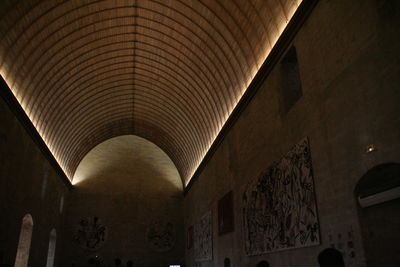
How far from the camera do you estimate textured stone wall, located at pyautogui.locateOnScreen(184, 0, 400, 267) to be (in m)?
6.27

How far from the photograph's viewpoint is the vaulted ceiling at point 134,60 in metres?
12.8

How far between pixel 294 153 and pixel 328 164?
1.73m

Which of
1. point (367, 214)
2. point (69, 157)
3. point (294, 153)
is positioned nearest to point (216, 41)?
point (294, 153)

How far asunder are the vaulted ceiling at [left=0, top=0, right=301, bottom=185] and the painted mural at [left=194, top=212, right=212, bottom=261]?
3.79m

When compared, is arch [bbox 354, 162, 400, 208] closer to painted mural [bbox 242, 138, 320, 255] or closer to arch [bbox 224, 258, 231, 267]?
painted mural [bbox 242, 138, 320, 255]

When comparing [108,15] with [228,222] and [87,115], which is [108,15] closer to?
[87,115]

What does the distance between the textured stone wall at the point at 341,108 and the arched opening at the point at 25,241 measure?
11.1 m

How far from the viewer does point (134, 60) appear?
19.3 m

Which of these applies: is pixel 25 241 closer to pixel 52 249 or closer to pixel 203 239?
pixel 52 249

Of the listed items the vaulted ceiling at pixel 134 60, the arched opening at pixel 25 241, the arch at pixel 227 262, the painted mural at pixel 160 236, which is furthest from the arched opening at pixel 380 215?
the painted mural at pixel 160 236

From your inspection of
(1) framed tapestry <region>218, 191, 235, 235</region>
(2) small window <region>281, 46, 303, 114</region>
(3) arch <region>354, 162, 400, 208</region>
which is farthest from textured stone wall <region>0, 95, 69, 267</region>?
(3) arch <region>354, 162, 400, 208</region>

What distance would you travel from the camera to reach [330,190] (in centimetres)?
772

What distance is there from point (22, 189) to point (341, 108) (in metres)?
13.0

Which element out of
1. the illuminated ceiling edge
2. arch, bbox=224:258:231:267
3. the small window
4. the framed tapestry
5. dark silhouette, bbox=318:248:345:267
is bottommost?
dark silhouette, bbox=318:248:345:267
